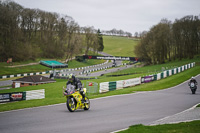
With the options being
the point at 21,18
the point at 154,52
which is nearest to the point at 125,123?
the point at 154,52

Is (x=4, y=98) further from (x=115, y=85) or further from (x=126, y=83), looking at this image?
(x=126, y=83)

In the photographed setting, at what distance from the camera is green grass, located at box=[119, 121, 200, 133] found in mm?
8125

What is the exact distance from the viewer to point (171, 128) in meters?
Result: 8.56

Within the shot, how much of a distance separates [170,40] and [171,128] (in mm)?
72523

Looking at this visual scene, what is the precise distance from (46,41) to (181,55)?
51.1 metres

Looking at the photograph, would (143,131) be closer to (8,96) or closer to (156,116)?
(156,116)

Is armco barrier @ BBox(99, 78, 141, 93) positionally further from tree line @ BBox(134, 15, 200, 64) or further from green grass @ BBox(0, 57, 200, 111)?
tree line @ BBox(134, 15, 200, 64)

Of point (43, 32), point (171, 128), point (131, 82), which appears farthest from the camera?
point (43, 32)

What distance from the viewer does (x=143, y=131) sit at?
26.6 ft

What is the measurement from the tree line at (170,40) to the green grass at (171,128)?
63853 mm

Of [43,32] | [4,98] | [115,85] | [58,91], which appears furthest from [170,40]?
[4,98]

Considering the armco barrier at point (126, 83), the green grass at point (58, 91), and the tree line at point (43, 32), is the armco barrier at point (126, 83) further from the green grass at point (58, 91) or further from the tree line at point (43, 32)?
the tree line at point (43, 32)

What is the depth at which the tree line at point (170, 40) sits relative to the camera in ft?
238

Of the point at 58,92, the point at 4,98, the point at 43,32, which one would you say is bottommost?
the point at 58,92
